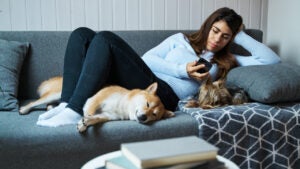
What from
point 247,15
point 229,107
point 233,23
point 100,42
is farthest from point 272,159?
point 247,15

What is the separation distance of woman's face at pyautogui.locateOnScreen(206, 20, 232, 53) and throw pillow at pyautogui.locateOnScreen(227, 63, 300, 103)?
0.83 ft

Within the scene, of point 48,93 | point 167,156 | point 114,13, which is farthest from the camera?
point 114,13

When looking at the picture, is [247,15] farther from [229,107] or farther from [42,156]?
[42,156]

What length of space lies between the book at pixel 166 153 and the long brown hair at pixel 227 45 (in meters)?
1.24

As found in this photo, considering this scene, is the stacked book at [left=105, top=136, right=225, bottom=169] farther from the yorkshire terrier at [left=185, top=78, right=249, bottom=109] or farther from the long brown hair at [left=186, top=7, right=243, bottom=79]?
the long brown hair at [left=186, top=7, right=243, bottom=79]

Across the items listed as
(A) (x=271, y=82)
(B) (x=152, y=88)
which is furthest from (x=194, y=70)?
(A) (x=271, y=82)

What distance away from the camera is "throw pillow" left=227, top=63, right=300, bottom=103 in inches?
63.7

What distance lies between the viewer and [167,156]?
76 cm

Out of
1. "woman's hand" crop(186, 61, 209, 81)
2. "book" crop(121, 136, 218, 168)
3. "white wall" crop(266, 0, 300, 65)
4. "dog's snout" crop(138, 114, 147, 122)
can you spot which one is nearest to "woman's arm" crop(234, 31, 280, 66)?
"white wall" crop(266, 0, 300, 65)

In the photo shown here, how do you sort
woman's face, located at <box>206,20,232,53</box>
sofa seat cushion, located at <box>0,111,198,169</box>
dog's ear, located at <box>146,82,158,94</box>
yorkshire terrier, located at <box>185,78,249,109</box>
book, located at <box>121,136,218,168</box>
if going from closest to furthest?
book, located at <box>121,136,218,168</box> < sofa seat cushion, located at <box>0,111,198,169</box> < dog's ear, located at <box>146,82,158,94</box> < yorkshire terrier, located at <box>185,78,249,109</box> < woman's face, located at <box>206,20,232,53</box>

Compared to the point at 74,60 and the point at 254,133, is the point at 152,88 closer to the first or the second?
the point at 74,60

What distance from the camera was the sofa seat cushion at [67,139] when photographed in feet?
4.42

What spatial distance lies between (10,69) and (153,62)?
0.86 metres

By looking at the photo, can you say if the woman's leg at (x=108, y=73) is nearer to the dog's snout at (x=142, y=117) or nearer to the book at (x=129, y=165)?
the dog's snout at (x=142, y=117)
